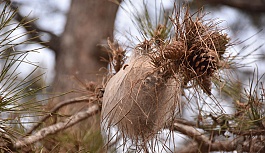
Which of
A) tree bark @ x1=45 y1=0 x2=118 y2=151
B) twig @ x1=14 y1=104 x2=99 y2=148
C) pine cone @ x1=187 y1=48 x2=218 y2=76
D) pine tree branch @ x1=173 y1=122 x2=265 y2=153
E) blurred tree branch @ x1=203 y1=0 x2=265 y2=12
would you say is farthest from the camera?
blurred tree branch @ x1=203 y1=0 x2=265 y2=12

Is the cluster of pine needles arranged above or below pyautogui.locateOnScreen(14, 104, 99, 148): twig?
above

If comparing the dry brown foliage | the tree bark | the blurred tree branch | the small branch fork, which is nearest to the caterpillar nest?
the dry brown foliage

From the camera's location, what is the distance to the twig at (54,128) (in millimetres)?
1162

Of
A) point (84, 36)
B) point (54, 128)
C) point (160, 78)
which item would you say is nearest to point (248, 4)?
point (84, 36)

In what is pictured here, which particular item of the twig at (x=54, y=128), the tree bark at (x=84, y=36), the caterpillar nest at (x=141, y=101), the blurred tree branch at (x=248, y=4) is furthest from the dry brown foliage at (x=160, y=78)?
the blurred tree branch at (x=248, y=4)

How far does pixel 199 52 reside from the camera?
40.7 inches

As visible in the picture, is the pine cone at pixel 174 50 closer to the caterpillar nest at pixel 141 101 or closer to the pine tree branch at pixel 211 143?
the caterpillar nest at pixel 141 101

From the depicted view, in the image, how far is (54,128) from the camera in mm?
1274

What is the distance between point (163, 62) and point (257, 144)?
1.27 feet

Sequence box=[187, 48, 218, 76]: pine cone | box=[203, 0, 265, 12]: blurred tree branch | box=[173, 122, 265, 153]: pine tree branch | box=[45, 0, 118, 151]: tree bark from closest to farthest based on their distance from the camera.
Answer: box=[187, 48, 218, 76]: pine cone
box=[173, 122, 265, 153]: pine tree branch
box=[45, 0, 118, 151]: tree bark
box=[203, 0, 265, 12]: blurred tree branch

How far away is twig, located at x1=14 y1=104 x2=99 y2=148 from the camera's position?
1162 mm

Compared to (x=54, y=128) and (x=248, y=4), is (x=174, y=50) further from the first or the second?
(x=248, y=4)

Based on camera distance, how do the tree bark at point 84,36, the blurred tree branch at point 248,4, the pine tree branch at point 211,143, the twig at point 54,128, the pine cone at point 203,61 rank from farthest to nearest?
the blurred tree branch at point 248,4
the tree bark at point 84,36
the pine tree branch at point 211,143
the twig at point 54,128
the pine cone at point 203,61

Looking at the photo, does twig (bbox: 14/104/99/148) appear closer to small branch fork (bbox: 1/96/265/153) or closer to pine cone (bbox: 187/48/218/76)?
small branch fork (bbox: 1/96/265/153)
